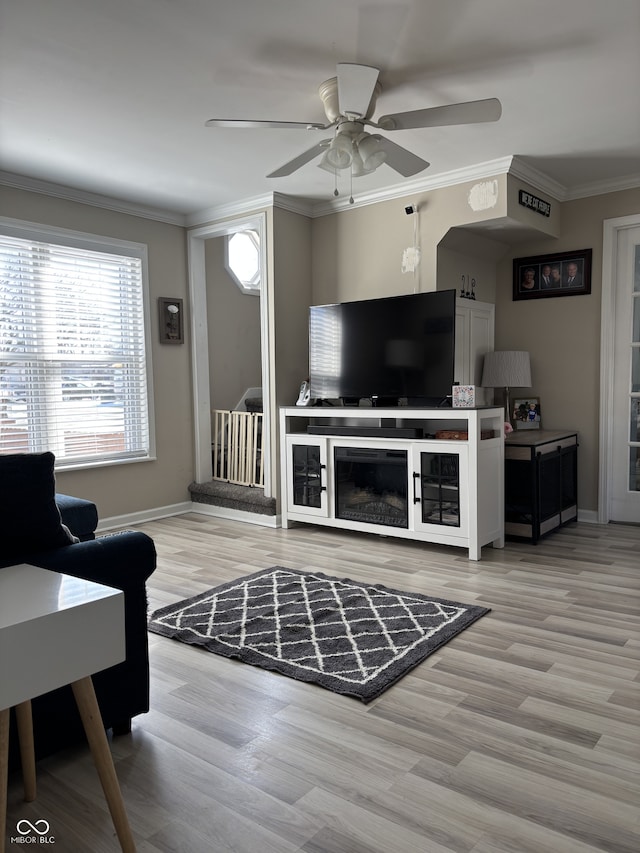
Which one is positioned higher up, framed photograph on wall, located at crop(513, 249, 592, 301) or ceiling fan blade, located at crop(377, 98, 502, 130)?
ceiling fan blade, located at crop(377, 98, 502, 130)

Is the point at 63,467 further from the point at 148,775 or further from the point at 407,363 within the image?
the point at 148,775

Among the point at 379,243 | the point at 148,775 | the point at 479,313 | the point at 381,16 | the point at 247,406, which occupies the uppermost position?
the point at 381,16

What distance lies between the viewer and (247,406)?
6.00 m

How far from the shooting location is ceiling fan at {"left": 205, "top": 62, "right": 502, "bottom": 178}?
2.54m

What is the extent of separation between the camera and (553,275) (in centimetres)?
488

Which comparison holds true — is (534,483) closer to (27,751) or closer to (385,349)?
(385,349)

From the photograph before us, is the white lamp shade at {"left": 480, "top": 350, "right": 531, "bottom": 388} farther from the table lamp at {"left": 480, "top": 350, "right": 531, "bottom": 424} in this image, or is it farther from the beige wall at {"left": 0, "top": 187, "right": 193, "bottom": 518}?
the beige wall at {"left": 0, "top": 187, "right": 193, "bottom": 518}

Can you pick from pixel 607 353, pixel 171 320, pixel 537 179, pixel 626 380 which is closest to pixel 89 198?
pixel 171 320

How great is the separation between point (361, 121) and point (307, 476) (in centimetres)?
253

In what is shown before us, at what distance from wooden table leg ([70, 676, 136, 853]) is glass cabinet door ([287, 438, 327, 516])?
127 inches

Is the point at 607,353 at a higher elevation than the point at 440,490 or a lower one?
higher

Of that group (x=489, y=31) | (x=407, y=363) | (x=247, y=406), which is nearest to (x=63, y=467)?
(x=247, y=406)

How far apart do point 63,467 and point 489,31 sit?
3.80 m

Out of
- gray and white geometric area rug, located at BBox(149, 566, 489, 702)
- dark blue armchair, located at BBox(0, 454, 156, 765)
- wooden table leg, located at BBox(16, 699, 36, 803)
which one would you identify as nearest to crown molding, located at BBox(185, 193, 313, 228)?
gray and white geometric area rug, located at BBox(149, 566, 489, 702)
